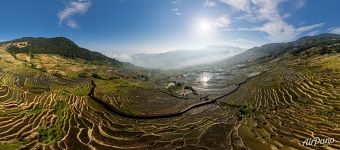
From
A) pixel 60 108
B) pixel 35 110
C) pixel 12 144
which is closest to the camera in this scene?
pixel 12 144

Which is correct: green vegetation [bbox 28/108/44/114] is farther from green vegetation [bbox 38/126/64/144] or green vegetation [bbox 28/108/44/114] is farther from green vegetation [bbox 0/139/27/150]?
green vegetation [bbox 0/139/27/150]

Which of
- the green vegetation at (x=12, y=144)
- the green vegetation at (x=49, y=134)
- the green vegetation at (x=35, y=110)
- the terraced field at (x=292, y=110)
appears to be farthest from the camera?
the green vegetation at (x=35, y=110)

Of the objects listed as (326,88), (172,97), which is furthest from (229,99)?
(326,88)

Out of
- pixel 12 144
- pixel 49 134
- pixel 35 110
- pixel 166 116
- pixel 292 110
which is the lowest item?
pixel 12 144

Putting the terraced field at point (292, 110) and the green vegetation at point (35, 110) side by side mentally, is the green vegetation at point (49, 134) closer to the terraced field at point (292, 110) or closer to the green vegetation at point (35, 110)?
the green vegetation at point (35, 110)

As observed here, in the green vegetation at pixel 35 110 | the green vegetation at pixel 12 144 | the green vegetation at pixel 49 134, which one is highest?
the green vegetation at pixel 35 110

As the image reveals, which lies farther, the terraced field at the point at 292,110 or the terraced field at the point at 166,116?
the terraced field at the point at 166,116
